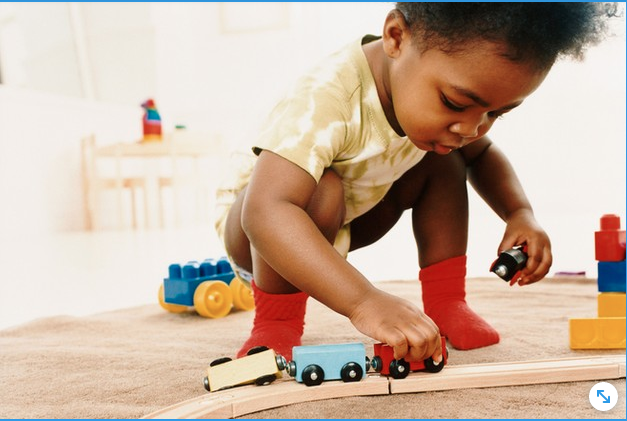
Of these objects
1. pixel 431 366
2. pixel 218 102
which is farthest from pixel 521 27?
pixel 218 102

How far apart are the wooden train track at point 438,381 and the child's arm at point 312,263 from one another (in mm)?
26

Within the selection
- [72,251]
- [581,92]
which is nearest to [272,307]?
[72,251]

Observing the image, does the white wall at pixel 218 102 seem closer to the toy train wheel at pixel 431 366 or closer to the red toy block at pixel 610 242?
the red toy block at pixel 610 242

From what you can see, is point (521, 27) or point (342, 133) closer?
point (521, 27)

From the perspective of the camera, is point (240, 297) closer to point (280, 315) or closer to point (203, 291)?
point (203, 291)

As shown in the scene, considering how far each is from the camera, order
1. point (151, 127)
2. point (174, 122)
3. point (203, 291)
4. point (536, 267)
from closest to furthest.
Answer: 1. point (536, 267)
2. point (203, 291)
3. point (151, 127)
4. point (174, 122)

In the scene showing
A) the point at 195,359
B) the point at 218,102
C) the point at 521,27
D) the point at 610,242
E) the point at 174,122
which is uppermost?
the point at 218,102

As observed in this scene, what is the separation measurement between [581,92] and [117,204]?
9.02 feet

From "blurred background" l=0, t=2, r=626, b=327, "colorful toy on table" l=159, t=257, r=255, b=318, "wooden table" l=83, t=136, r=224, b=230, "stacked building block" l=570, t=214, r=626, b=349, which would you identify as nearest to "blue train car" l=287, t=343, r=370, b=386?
"stacked building block" l=570, t=214, r=626, b=349

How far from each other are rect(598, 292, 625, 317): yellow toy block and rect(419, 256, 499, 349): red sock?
0.50 ft

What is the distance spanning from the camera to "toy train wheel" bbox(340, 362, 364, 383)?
2.09 feet

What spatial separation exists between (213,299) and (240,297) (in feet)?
0.22

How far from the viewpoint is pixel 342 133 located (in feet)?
2.63

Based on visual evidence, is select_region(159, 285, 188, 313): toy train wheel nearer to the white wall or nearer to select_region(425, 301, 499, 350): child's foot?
select_region(425, 301, 499, 350): child's foot
